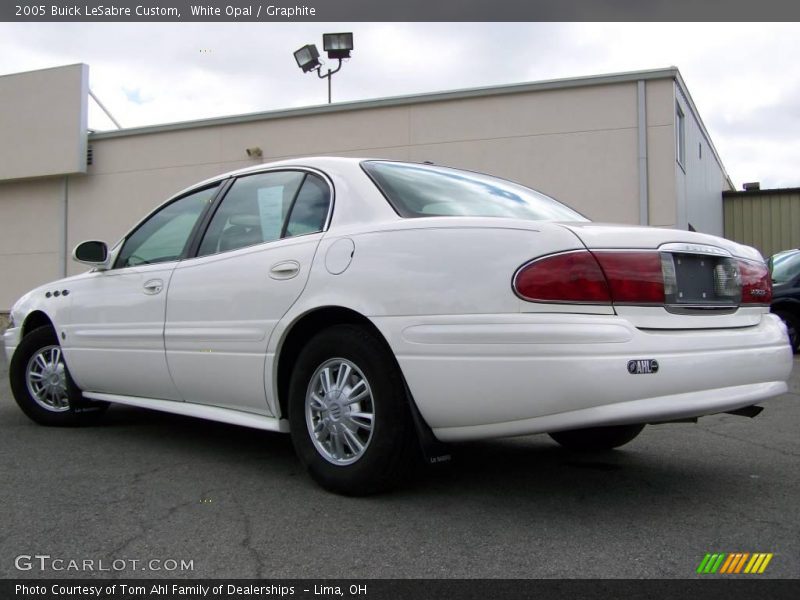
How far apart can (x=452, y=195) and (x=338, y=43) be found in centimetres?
1483

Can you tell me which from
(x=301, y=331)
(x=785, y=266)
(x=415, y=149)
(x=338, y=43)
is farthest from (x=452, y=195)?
(x=338, y=43)

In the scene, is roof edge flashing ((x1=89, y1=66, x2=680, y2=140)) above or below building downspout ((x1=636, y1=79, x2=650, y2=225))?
above

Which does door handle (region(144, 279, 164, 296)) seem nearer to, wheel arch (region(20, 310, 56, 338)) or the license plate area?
wheel arch (region(20, 310, 56, 338))

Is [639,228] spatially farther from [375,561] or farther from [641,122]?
[641,122]

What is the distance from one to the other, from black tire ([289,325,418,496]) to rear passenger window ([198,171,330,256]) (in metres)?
0.64

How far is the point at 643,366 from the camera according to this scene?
2598 millimetres

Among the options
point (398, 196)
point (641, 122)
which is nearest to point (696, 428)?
point (398, 196)

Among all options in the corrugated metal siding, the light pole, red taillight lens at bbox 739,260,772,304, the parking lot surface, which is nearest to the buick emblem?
the parking lot surface

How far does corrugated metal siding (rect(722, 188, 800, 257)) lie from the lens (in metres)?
20.5

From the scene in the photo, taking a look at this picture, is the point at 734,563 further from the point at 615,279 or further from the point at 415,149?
the point at 415,149

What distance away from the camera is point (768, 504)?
3070 mm

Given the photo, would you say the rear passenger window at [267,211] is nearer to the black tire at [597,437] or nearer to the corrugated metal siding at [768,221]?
the black tire at [597,437]
